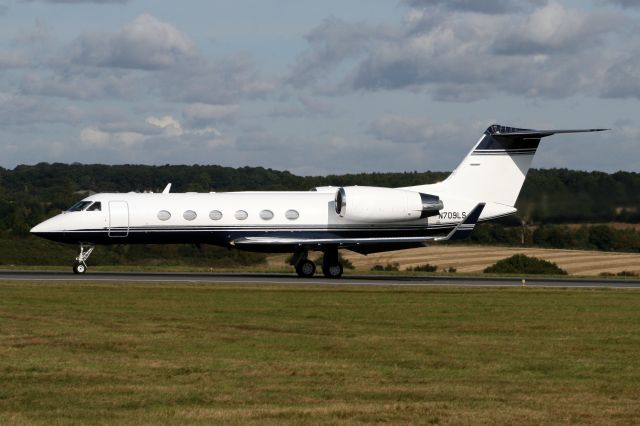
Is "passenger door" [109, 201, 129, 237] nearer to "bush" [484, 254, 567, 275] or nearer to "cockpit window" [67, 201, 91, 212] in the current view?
"cockpit window" [67, 201, 91, 212]

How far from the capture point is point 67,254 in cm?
6569

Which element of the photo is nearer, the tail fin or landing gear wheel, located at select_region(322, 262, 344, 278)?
landing gear wheel, located at select_region(322, 262, 344, 278)

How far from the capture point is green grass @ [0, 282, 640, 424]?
1424cm

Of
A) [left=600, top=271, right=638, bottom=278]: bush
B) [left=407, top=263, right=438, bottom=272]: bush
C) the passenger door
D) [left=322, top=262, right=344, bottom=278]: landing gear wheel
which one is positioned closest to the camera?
the passenger door

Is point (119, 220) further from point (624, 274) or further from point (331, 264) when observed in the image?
point (624, 274)

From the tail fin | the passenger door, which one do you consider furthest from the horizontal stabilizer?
the passenger door

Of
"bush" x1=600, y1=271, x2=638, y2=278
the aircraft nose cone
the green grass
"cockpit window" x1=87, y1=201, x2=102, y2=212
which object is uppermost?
"cockpit window" x1=87, y1=201, x2=102, y2=212

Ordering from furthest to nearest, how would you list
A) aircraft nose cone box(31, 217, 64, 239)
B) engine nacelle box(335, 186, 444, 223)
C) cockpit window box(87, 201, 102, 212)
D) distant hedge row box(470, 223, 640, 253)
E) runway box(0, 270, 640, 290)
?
distant hedge row box(470, 223, 640, 253) → engine nacelle box(335, 186, 444, 223) → cockpit window box(87, 201, 102, 212) → aircraft nose cone box(31, 217, 64, 239) → runway box(0, 270, 640, 290)

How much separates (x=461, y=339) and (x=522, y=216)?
26.5 metres

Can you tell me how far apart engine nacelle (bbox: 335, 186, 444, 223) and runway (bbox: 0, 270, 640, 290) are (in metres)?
2.42

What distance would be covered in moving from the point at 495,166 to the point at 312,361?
88.5ft

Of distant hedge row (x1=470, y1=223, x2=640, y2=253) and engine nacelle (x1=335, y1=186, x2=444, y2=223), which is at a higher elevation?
engine nacelle (x1=335, y1=186, x2=444, y2=223)

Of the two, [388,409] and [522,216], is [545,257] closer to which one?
[522,216]

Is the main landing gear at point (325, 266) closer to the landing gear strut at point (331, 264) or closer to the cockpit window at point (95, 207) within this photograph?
the landing gear strut at point (331, 264)
